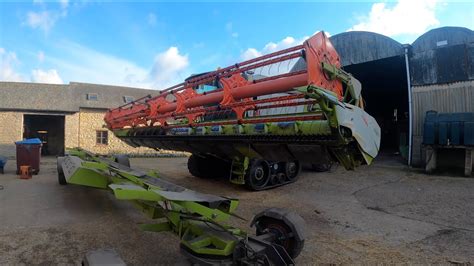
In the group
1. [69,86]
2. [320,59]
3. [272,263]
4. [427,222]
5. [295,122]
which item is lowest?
[427,222]

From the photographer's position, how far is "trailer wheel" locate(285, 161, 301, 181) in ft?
31.6

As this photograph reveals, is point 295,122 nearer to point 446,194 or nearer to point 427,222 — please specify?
point 427,222

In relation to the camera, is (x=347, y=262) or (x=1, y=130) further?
(x=1, y=130)

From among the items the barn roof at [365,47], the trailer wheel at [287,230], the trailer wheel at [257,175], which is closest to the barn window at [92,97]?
the barn roof at [365,47]

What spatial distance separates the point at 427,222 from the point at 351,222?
1316 mm

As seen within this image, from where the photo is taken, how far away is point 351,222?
5.92 meters

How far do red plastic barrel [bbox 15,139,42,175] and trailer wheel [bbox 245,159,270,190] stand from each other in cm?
814

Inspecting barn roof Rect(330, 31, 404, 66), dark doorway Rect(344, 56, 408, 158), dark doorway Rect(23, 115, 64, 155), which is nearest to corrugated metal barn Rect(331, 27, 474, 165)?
barn roof Rect(330, 31, 404, 66)

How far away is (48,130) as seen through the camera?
27.0 metres

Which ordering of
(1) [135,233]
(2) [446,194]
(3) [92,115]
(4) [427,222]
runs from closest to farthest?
(1) [135,233], (4) [427,222], (2) [446,194], (3) [92,115]

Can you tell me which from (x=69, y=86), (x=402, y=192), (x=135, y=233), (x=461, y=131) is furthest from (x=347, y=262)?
(x=69, y=86)

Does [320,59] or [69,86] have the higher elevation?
[69,86]

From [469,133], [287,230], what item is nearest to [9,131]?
[287,230]

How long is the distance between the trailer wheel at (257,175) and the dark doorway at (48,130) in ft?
74.2
